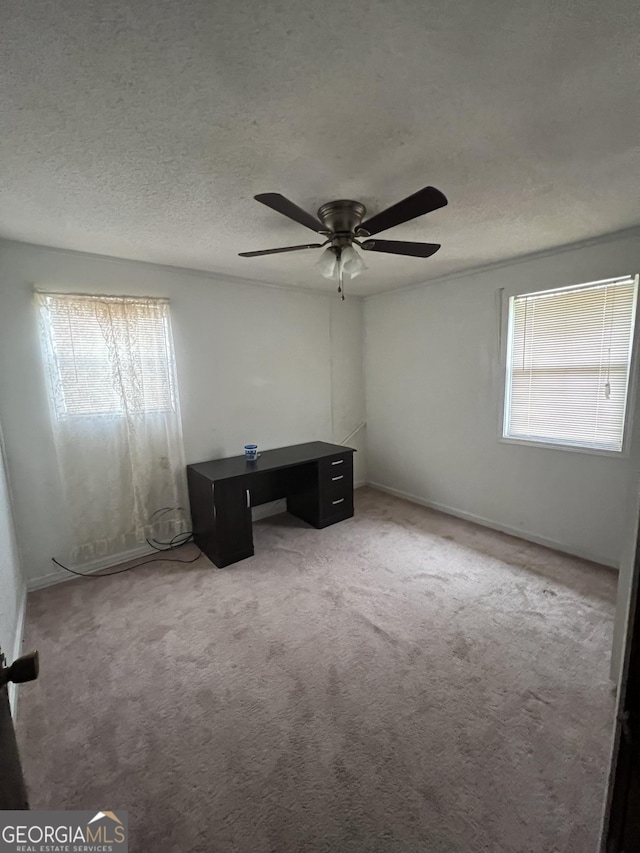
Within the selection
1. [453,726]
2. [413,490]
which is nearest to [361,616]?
[453,726]

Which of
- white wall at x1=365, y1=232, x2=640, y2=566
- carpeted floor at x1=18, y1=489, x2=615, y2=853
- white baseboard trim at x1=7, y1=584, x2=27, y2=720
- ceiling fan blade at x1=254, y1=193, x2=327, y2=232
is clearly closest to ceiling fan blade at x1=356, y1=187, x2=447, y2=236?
ceiling fan blade at x1=254, y1=193, x2=327, y2=232

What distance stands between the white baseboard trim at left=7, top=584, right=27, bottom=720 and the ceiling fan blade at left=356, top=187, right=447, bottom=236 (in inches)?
105

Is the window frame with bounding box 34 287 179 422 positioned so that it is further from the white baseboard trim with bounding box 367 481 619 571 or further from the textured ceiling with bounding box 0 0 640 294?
the white baseboard trim with bounding box 367 481 619 571

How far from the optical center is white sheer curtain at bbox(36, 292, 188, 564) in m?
2.58

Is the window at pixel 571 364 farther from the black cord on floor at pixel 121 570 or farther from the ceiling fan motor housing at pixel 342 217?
the black cord on floor at pixel 121 570

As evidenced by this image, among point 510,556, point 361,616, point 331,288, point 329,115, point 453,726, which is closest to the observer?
point 329,115

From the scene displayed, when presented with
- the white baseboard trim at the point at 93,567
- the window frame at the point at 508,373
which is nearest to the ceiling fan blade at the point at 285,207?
the window frame at the point at 508,373

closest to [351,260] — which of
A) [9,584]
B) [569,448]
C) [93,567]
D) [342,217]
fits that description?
[342,217]

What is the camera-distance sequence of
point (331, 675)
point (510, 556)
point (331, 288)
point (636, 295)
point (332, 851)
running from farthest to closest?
1. point (331, 288)
2. point (510, 556)
3. point (636, 295)
4. point (331, 675)
5. point (332, 851)

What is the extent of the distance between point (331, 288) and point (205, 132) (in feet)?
8.48

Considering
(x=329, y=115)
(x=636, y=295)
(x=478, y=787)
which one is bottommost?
(x=478, y=787)

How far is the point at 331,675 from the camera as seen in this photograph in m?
1.79

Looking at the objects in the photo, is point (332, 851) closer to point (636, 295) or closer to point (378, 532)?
point (378, 532)

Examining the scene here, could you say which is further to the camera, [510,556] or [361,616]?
[510,556]
